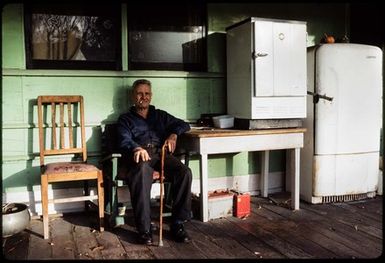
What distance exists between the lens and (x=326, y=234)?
9.98 feet

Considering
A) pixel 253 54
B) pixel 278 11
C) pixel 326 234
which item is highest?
pixel 278 11

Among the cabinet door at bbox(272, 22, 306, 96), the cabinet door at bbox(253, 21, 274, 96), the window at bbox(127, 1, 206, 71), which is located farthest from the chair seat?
the cabinet door at bbox(272, 22, 306, 96)

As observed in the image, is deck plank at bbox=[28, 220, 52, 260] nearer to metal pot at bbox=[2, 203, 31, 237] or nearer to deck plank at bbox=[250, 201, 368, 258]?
metal pot at bbox=[2, 203, 31, 237]

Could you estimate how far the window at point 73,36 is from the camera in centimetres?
350

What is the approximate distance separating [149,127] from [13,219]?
1382mm

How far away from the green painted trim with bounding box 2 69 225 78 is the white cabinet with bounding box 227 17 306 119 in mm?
503

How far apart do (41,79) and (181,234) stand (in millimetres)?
2007

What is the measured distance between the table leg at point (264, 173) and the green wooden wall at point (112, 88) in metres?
0.12

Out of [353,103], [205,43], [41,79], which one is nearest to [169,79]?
[205,43]

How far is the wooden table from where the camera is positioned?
3.26 m

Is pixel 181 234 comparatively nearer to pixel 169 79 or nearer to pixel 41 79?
pixel 169 79

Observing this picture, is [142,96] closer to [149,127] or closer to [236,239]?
[149,127]

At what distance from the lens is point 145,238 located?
9.31 feet

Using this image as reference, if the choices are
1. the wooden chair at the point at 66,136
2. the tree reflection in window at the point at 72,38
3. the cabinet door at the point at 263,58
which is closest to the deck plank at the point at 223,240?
the wooden chair at the point at 66,136
